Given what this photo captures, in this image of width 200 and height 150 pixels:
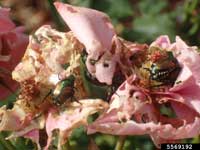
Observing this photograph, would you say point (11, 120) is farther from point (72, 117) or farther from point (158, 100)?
point (158, 100)

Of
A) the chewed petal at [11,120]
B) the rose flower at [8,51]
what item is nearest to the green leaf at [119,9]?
the rose flower at [8,51]

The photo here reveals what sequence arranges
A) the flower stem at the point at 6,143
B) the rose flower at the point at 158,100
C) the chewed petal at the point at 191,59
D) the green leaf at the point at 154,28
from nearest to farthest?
the rose flower at the point at 158,100 < the chewed petal at the point at 191,59 < the flower stem at the point at 6,143 < the green leaf at the point at 154,28

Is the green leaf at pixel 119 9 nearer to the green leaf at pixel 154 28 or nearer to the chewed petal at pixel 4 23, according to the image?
the green leaf at pixel 154 28

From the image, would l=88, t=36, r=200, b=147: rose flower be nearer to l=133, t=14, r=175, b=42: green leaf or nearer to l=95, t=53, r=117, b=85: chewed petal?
l=95, t=53, r=117, b=85: chewed petal

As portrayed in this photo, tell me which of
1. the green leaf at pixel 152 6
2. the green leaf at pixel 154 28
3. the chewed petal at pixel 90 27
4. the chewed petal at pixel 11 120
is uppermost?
the chewed petal at pixel 90 27

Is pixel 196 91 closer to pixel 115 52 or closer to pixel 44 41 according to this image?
pixel 115 52

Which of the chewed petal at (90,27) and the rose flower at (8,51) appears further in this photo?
the rose flower at (8,51)

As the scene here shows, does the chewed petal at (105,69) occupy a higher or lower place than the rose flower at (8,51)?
higher

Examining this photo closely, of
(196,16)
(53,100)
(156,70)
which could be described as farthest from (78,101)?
(196,16)

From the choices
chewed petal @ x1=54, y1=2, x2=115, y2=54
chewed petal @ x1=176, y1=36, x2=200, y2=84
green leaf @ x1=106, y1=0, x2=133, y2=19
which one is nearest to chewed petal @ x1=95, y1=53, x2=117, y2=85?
chewed petal @ x1=54, y1=2, x2=115, y2=54

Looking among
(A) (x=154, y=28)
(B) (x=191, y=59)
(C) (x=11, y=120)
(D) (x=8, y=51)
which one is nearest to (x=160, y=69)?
(B) (x=191, y=59)
